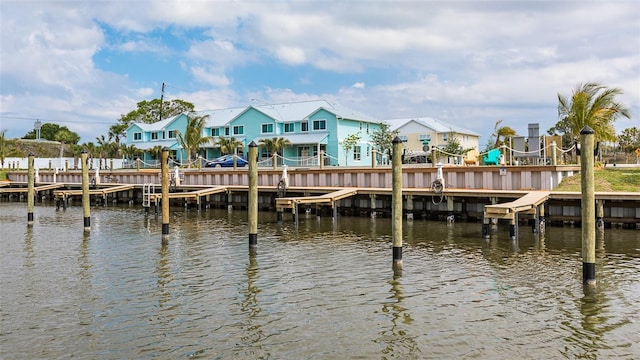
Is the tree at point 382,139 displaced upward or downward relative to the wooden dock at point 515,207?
upward

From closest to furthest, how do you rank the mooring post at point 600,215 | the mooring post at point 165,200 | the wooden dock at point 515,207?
the wooden dock at point 515,207 < the mooring post at point 165,200 < the mooring post at point 600,215

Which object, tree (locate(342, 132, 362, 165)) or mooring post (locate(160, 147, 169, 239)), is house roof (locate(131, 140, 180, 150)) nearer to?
tree (locate(342, 132, 362, 165))

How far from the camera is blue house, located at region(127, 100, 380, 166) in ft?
188

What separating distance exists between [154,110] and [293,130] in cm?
3564

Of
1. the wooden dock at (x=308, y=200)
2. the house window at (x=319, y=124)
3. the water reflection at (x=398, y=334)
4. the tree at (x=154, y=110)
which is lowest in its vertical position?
the water reflection at (x=398, y=334)

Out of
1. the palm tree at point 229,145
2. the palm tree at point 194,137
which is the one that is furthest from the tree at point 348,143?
the palm tree at point 194,137

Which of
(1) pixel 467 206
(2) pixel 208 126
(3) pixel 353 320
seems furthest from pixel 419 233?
(2) pixel 208 126

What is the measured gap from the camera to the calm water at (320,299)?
920 centimetres

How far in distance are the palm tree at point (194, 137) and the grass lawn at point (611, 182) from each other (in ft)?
130

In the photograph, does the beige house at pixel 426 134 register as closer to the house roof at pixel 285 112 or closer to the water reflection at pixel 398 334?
the house roof at pixel 285 112

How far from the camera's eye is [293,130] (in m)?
60.5

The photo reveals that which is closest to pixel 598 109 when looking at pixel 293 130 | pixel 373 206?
pixel 373 206

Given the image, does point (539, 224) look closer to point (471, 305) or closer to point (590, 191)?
point (590, 191)

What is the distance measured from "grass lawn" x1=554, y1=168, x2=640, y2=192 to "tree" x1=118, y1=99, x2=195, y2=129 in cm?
6997
